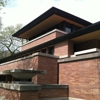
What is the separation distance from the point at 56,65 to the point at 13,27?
31139 mm

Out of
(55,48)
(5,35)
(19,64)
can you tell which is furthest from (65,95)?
(5,35)

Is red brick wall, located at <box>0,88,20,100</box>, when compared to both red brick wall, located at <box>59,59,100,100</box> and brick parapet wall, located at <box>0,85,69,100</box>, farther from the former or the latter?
red brick wall, located at <box>59,59,100,100</box>

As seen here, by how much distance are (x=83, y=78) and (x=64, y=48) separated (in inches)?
187

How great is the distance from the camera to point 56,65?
37.5 ft

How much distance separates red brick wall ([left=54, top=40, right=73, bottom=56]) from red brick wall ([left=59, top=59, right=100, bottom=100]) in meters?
2.73

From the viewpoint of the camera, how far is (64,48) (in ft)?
40.6

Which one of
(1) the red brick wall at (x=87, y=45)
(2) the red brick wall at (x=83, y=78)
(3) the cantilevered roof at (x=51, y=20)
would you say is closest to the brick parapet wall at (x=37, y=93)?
(2) the red brick wall at (x=83, y=78)

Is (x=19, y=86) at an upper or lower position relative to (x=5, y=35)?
lower

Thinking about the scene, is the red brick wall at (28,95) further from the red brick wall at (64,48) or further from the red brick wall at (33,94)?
the red brick wall at (64,48)

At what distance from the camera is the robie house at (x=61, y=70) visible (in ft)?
23.4

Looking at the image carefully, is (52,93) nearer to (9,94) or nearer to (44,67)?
(9,94)

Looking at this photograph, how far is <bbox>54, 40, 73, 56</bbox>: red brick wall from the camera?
12.1 meters

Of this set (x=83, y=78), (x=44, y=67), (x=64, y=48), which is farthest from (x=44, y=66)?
(x=83, y=78)

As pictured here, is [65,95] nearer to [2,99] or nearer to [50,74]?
[50,74]
